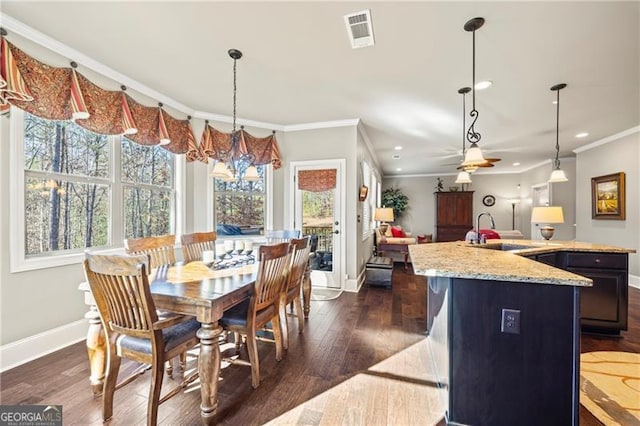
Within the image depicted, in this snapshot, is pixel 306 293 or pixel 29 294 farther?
pixel 306 293

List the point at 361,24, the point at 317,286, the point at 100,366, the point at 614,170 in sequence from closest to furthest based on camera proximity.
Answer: the point at 100,366
the point at 361,24
the point at 317,286
the point at 614,170

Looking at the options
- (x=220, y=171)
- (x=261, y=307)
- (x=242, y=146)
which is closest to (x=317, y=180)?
(x=242, y=146)

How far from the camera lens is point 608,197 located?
5.00m

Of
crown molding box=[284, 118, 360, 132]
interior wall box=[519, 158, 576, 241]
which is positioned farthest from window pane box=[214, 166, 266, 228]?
interior wall box=[519, 158, 576, 241]

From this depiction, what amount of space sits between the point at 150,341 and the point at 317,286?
3.13 m

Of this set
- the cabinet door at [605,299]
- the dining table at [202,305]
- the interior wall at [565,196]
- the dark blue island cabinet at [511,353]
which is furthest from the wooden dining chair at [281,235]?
the interior wall at [565,196]

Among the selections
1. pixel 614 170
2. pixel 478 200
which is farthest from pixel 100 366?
pixel 478 200

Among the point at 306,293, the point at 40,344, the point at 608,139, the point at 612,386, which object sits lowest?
the point at 612,386

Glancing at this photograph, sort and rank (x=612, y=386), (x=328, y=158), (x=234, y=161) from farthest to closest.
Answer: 1. (x=328, y=158)
2. (x=234, y=161)
3. (x=612, y=386)

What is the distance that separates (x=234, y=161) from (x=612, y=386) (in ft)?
14.6

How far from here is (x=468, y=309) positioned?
4.99ft

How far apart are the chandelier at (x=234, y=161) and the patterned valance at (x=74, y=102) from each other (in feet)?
2.52

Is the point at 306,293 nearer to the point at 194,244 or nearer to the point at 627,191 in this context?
the point at 194,244

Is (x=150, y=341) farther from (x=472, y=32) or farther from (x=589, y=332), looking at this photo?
(x=589, y=332)
